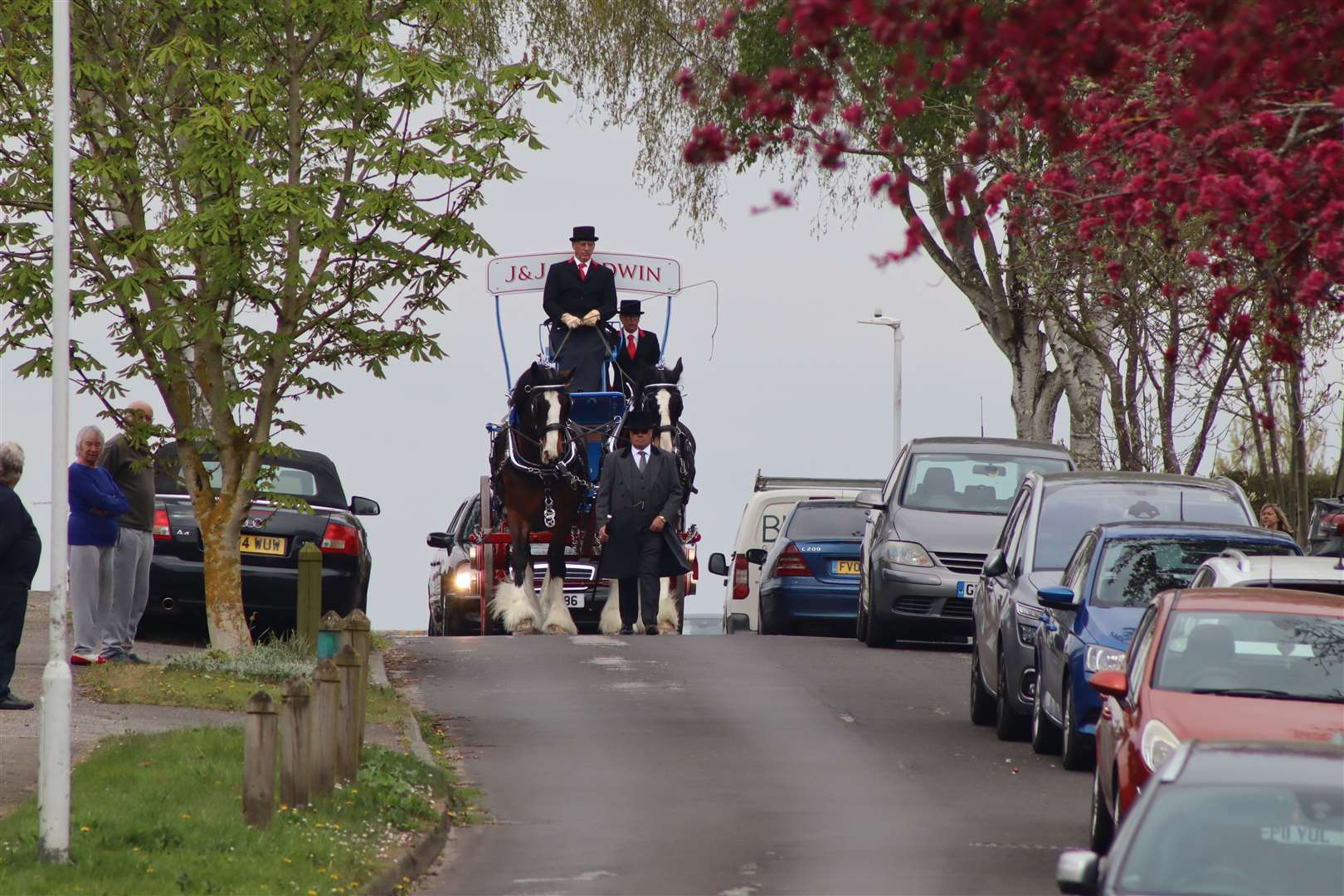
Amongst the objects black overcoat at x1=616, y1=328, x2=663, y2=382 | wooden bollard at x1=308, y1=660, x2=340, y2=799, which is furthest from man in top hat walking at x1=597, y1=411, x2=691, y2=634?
wooden bollard at x1=308, y1=660, x2=340, y2=799

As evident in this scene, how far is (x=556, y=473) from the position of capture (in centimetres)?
2389

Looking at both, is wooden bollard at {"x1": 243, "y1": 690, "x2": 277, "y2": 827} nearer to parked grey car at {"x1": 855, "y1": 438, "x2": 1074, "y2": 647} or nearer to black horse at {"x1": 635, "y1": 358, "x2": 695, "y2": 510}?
parked grey car at {"x1": 855, "y1": 438, "x2": 1074, "y2": 647}

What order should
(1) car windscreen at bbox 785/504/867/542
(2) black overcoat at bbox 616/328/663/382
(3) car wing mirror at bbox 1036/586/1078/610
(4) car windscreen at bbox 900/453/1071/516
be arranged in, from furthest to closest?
(1) car windscreen at bbox 785/504/867/542
(2) black overcoat at bbox 616/328/663/382
(4) car windscreen at bbox 900/453/1071/516
(3) car wing mirror at bbox 1036/586/1078/610

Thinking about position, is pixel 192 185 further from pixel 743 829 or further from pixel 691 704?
pixel 743 829

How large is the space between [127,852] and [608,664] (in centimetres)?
1013

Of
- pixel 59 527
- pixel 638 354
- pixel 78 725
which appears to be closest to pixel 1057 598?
pixel 78 725

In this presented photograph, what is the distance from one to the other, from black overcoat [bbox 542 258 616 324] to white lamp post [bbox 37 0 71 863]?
13445 mm

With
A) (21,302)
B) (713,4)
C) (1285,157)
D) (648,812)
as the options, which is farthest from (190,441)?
(713,4)


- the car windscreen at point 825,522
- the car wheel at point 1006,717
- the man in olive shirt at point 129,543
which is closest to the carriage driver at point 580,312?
the car windscreen at point 825,522

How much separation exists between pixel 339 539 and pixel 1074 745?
9.63 m

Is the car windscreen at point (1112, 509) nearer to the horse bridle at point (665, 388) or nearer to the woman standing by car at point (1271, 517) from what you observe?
the woman standing by car at point (1271, 517)

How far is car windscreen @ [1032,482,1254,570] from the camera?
56.2 feet

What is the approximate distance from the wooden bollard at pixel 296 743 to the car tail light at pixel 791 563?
46.8 feet

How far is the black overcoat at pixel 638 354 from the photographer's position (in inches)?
961
